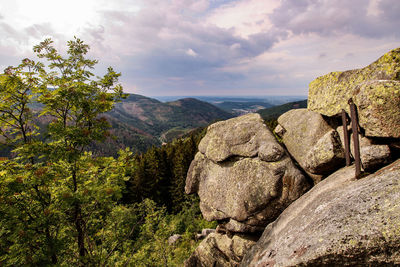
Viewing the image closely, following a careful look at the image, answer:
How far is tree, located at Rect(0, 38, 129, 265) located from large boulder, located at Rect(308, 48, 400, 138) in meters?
12.2

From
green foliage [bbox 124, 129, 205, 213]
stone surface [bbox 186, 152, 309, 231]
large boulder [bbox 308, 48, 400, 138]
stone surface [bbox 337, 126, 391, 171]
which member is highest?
large boulder [bbox 308, 48, 400, 138]

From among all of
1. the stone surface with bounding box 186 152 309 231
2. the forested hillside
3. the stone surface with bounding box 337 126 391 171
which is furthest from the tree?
the stone surface with bounding box 337 126 391 171

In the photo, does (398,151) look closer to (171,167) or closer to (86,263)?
(86,263)

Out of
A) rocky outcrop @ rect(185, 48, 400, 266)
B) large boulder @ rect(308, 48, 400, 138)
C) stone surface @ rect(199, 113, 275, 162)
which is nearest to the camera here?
rocky outcrop @ rect(185, 48, 400, 266)

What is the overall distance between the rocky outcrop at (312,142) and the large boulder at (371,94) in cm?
113

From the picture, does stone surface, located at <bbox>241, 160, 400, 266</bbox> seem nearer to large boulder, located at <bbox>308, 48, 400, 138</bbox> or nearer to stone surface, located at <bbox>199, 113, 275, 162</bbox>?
large boulder, located at <bbox>308, 48, 400, 138</bbox>

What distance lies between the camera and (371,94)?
27.7ft

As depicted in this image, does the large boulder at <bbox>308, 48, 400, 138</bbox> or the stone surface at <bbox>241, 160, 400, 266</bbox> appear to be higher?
the large boulder at <bbox>308, 48, 400, 138</bbox>

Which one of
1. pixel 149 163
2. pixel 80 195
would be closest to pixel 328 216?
pixel 80 195

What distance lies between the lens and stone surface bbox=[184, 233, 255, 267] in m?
16.2

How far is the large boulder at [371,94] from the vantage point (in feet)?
26.4

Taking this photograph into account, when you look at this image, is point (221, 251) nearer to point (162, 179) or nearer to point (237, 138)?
point (237, 138)

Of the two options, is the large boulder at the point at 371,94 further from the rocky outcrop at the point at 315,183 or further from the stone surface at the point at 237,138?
the stone surface at the point at 237,138

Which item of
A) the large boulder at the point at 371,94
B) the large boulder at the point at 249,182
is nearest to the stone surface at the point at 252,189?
the large boulder at the point at 249,182
